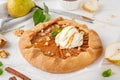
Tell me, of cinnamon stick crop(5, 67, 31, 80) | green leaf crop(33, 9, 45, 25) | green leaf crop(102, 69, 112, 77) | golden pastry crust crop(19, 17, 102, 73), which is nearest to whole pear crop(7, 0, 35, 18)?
green leaf crop(33, 9, 45, 25)

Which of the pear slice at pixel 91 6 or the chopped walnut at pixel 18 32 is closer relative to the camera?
the chopped walnut at pixel 18 32

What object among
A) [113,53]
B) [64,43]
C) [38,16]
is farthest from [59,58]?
[38,16]

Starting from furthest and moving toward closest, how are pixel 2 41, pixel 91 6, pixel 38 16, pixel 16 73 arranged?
pixel 91 6
pixel 38 16
pixel 2 41
pixel 16 73

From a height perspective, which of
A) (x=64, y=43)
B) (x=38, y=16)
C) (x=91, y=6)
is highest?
(x=91, y=6)

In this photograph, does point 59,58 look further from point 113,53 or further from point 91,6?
point 91,6

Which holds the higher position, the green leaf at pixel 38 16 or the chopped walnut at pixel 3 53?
the green leaf at pixel 38 16

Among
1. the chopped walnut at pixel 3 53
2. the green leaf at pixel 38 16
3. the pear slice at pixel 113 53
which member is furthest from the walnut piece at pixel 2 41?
the pear slice at pixel 113 53

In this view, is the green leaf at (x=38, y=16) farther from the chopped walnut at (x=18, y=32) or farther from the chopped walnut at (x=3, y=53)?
the chopped walnut at (x=3, y=53)
